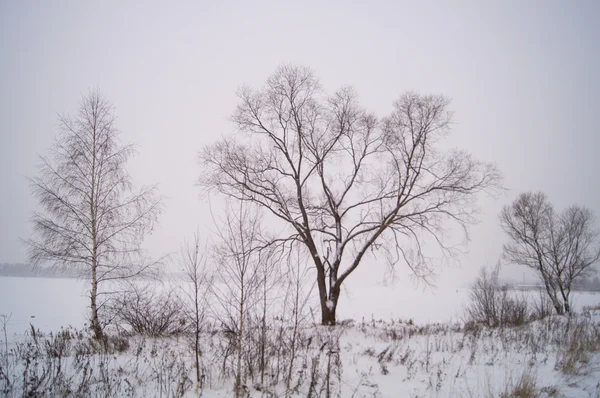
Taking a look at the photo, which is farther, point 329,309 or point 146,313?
point 329,309

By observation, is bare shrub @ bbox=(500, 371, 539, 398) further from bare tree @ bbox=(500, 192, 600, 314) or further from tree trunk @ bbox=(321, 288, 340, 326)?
bare tree @ bbox=(500, 192, 600, 314)

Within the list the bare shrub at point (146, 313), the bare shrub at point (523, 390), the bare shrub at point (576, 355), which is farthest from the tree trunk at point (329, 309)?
the bare shrub at point (523, 390)

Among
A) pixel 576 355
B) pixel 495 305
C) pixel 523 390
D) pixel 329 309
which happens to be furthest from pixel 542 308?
pixel 523 390

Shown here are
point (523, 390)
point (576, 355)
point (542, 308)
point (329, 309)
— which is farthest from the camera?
point (542, 308)

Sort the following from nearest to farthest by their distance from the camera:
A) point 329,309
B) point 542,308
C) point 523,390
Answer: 1. point 523,390
2. point 329,309
3. point 542,308

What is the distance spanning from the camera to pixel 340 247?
12.8 m

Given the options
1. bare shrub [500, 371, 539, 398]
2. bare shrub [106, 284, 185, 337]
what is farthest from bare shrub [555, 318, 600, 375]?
bare shrub [106, 284, 185, 337]

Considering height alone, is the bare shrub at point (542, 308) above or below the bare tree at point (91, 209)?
below

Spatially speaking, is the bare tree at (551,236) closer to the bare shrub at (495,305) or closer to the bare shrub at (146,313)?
the bare shrub at (495,305)

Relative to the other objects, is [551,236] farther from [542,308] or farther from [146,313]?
[146,313]

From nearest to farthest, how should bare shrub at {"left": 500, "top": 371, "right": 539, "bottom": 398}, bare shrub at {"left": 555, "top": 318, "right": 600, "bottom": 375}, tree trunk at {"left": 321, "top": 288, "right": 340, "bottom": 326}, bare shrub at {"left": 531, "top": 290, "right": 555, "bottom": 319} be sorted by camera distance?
1. bare shrub at {"left": 500, "top": 371, "right": 539, "bottom": 398}
2. bare shrub at {"left": 555, "top": 318, "right": 600, "bottom": 375}
3. tree trunk at {"left": 321, "top": 288, "right": 340, "bottom": 326}
4. bare shrub at {"left": 531, "top": 290, "right": 555, "bottom": 319}

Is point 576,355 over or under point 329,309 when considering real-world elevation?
over

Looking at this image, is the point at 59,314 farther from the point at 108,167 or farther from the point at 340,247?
the point at 340,247

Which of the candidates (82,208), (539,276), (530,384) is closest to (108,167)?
(82,208)
